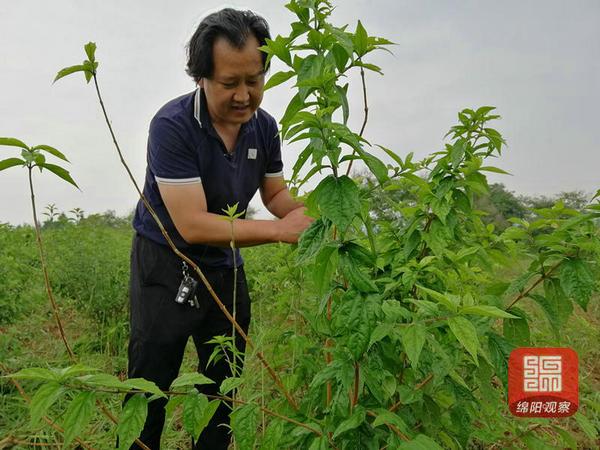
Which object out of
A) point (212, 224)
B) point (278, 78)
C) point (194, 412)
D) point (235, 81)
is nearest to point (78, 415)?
point (194, 412)

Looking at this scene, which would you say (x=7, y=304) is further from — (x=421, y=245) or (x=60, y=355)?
(x=421, y=245)

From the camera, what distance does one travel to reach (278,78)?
1.19 m

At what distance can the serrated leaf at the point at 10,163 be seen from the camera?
1020 millimetres

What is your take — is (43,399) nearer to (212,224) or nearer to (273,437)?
(273,437)

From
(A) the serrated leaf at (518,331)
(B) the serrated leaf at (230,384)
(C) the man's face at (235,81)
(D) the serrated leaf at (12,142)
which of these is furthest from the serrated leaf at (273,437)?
(C) the man's face at (235,81)

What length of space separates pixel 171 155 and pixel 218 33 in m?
0.54

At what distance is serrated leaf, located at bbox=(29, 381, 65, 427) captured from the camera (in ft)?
2.75

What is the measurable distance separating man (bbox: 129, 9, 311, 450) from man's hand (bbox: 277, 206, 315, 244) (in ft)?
0.20

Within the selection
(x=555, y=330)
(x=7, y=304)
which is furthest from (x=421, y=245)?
(x=7, y=304)

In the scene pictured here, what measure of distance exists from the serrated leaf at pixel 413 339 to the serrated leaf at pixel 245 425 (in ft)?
1.29

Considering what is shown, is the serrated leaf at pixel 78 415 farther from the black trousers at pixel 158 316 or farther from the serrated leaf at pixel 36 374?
the black trousers at pixel 158 316

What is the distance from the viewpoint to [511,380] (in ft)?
3.85

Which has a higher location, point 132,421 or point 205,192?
point 205,192

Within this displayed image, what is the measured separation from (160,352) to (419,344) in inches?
62.3
